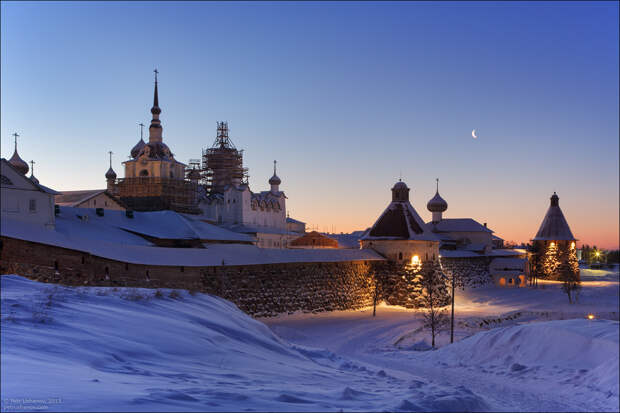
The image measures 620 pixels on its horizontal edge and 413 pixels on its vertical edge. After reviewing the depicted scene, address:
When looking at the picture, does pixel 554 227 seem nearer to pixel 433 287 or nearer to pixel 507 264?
pixel 507 264

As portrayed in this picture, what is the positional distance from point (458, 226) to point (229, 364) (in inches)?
1934

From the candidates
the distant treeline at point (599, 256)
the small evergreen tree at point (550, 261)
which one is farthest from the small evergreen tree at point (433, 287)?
the distant treeline at point (599, 256)

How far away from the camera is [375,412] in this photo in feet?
19.0

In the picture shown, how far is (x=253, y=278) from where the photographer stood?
80.5 ft

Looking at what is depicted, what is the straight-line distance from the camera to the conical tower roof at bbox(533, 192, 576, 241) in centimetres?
5316

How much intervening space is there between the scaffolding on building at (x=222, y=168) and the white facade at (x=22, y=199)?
40.1 meters

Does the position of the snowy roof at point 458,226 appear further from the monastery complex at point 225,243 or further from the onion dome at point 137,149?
the onion dome at point 137,149

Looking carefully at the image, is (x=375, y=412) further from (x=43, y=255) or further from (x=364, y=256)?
(x=364, y=256)

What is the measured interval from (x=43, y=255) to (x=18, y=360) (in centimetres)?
1278

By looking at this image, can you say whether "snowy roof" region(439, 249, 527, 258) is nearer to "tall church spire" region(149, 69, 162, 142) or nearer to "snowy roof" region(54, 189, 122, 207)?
"snowy roof" region(54, 189, 122, 207)

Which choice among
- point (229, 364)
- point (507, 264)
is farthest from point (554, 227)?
point (229, 364)

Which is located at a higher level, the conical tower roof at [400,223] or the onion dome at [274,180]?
the onion dome at [274,180]

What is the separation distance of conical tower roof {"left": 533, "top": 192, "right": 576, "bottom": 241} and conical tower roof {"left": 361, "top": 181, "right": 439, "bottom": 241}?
24.2 m

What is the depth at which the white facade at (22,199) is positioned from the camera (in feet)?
69.3
